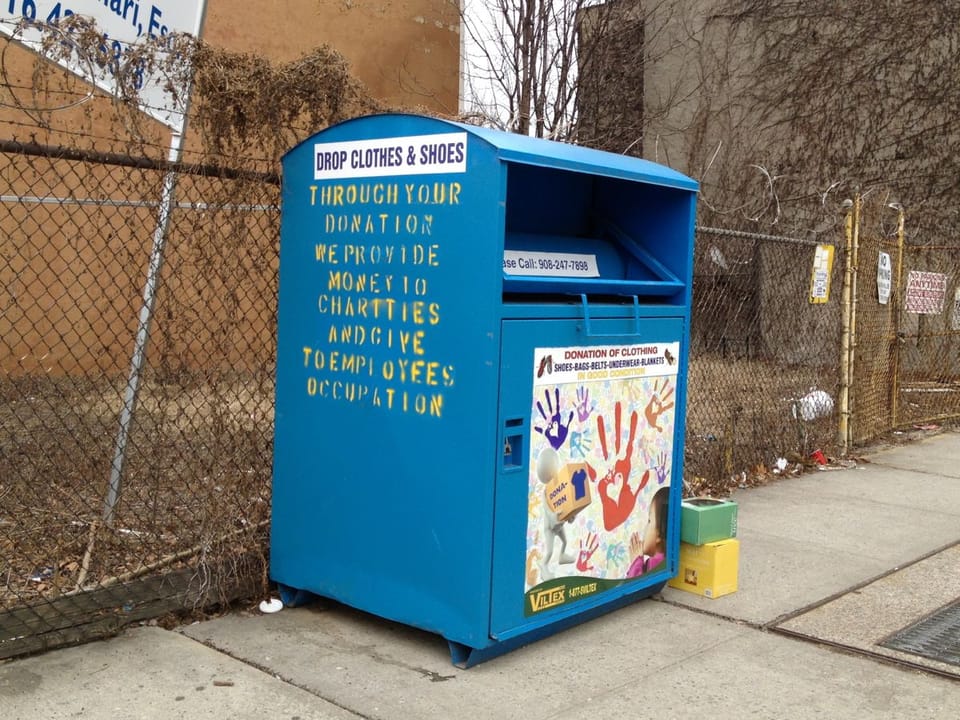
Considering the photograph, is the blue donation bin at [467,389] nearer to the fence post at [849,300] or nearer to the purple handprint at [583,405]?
the purple handprint at [583,405]

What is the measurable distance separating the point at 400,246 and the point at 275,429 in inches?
44.3

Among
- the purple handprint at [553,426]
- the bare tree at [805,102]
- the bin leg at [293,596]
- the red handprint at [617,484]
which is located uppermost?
the bare tree at [805,102]

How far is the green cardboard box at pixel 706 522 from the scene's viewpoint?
4.87m

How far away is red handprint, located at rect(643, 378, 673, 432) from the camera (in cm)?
459

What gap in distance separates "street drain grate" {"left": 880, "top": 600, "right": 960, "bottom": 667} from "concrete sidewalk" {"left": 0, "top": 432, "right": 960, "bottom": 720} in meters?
0.07

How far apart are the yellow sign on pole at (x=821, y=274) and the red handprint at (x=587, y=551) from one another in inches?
184

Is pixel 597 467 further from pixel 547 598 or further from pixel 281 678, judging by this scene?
pixel 281 678

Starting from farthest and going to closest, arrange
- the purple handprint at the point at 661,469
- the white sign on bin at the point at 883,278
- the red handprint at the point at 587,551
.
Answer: the white sign on bin at the point at 883,278 → the purple handprint at the point at 661,469 → the red handprint at the point at 587,551

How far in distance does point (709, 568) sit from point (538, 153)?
2339 mm

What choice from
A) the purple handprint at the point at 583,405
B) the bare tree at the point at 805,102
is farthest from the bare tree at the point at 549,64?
the purple handprint at the point at 583,405

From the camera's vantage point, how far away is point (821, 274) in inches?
320

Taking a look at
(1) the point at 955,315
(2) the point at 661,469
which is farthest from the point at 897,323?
(2) the point at 661,469

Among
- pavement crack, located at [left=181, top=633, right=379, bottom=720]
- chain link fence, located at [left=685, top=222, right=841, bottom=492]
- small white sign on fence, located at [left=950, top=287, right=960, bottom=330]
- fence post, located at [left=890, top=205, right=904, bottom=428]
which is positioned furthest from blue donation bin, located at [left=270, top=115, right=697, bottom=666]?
small white sign on fence, located at [left=950, top=287, right=960, bottom=330]

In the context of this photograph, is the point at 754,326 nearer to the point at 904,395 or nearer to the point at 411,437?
the point at 904,395
